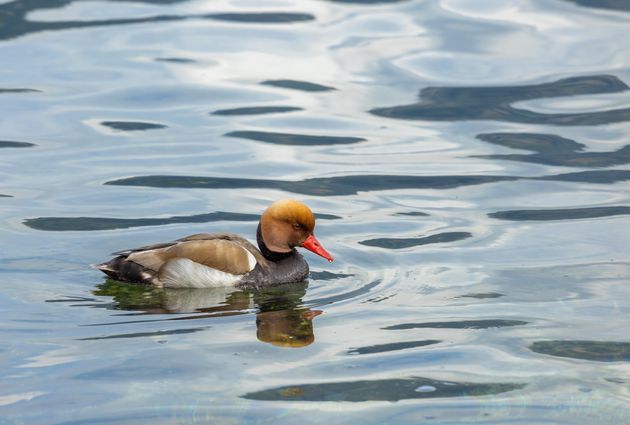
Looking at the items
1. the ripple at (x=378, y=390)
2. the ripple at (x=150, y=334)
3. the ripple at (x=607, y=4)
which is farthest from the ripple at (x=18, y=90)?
the ripple at (x=378, y=390)

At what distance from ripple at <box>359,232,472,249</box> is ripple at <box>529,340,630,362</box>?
2.86m

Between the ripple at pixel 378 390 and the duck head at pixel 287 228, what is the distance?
2.96 meters

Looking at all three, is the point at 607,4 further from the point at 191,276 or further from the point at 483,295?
the point at 191,276

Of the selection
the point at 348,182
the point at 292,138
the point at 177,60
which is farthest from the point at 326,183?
the point at 177,60

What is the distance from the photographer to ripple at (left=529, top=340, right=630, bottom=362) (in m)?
9.01

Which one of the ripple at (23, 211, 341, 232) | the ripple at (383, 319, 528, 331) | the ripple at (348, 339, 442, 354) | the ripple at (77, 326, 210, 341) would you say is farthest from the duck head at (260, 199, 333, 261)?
the ripple at (348, 339, 442, 354)

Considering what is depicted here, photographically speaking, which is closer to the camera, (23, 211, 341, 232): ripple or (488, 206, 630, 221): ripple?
(23, 211, 341, 232): ripple

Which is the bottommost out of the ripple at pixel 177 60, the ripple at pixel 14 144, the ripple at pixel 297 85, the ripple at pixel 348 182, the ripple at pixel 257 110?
the ripple at pixel 348 182

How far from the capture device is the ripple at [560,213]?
1280 centimetres

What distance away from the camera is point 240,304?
34.4ft

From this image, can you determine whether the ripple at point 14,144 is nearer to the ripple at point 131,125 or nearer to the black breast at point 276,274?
the ripple at point 131,125

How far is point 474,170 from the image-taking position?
1448 cm

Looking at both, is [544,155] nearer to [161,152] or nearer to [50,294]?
[161,152]

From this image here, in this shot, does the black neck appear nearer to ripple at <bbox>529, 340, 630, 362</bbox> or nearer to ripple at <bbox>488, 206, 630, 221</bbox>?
ripple at <bbox>488, 206, 630, 221</bbox>
